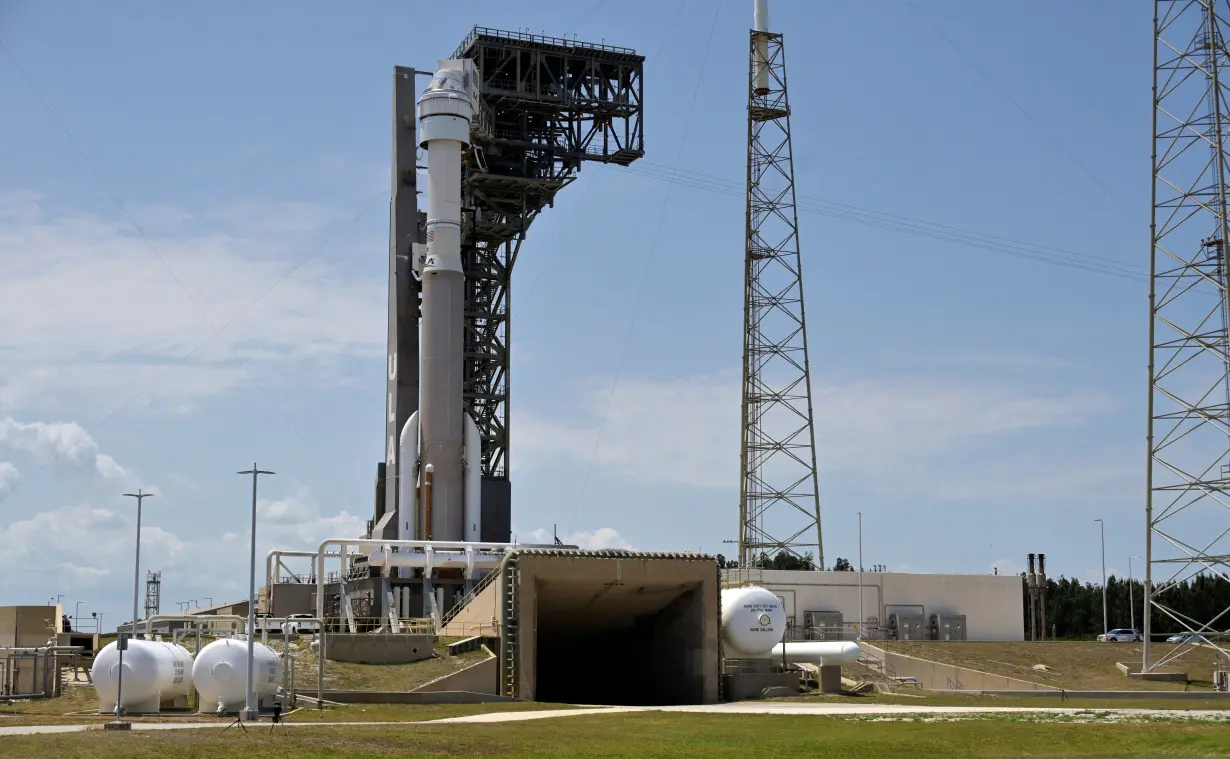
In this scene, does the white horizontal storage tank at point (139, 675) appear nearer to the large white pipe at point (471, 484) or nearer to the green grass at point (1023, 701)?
the green grass at point (1023, 701)

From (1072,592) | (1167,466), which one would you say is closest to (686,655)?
(1167,466)

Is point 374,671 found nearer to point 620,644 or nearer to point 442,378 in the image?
point 620,644

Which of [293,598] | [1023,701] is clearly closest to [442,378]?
[293,598]

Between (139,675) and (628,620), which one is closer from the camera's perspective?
(139,675)

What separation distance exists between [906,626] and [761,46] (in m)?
32.0

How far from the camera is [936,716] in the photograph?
40031 mm

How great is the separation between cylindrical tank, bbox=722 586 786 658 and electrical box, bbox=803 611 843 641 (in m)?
13.2

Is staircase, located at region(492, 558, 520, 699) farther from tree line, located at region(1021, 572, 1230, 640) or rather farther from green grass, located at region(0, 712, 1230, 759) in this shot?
tree line, located at region(1021, 572, 1230, 640)

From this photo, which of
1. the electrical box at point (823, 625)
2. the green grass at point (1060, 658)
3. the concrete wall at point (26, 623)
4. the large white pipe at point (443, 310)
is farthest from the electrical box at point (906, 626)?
the concrete wall at point (26, 623)

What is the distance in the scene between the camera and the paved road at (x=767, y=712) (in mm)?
36125

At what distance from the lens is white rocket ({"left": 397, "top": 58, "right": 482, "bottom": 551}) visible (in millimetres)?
74500

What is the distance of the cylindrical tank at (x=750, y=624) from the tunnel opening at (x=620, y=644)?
4.65 ft

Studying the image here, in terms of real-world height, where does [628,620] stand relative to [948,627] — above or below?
above

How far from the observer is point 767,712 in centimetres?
4512
